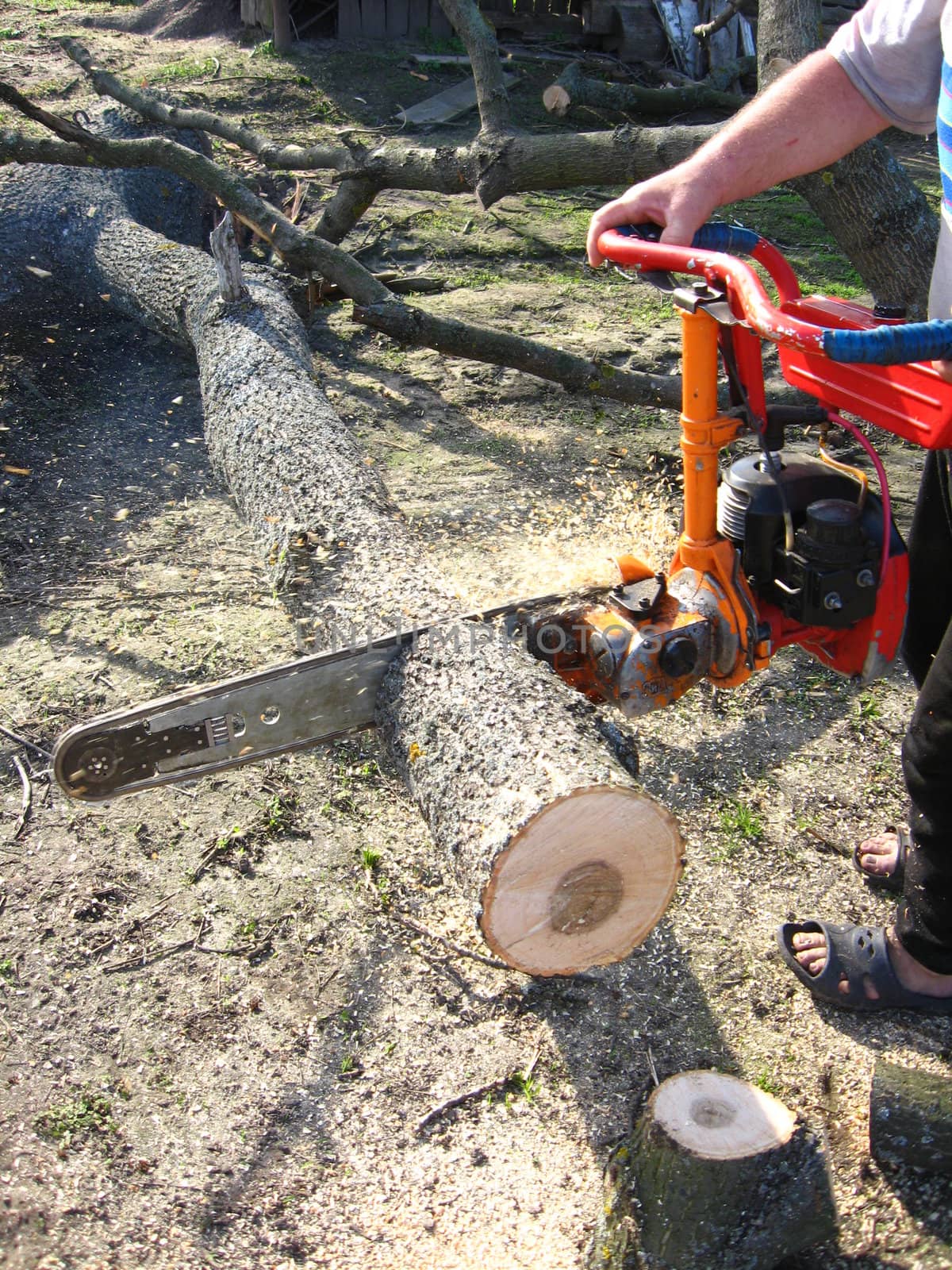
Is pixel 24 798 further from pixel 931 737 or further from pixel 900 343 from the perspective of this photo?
pixel 900 343

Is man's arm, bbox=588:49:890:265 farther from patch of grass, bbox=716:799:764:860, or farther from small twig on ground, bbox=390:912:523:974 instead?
small twig on ground, bbox=390:912:523:974

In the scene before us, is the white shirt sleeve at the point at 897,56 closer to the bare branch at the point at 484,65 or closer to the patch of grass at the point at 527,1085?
the patch of grass at the point at 527,1085

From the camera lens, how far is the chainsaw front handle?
1405mm

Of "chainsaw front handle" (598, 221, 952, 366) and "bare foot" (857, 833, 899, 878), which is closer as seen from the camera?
"chainsaw front handle" (598, 221, 952, 366)

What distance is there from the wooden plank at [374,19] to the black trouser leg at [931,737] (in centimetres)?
1003

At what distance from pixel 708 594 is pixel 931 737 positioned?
550 millimetres

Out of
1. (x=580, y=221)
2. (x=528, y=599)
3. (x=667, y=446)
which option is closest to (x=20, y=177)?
(x=580, y=221)

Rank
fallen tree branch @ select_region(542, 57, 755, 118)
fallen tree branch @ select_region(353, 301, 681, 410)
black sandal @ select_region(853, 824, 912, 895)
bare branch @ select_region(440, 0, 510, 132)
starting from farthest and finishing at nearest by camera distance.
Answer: fallen tree branch @ select_region(542, 57, 755, 118)
bare branch @ select_region(440, 0, 510, 132)
fallen tree branch @ select_region(353, 301, 681, 410)
black sandal @ select_region(853, 824, 912, 895)

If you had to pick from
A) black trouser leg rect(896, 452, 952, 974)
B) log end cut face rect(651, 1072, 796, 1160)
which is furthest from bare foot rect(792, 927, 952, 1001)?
log end cut face rect(651, 1072, 796, 1160)

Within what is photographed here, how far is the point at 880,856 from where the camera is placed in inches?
92.4

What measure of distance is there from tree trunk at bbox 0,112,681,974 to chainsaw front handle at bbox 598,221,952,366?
0.80 metres

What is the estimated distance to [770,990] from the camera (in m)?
2.13

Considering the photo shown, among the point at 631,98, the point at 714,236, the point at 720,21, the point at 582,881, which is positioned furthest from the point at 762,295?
the point at 720,21

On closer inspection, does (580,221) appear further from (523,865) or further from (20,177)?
(523,865)
